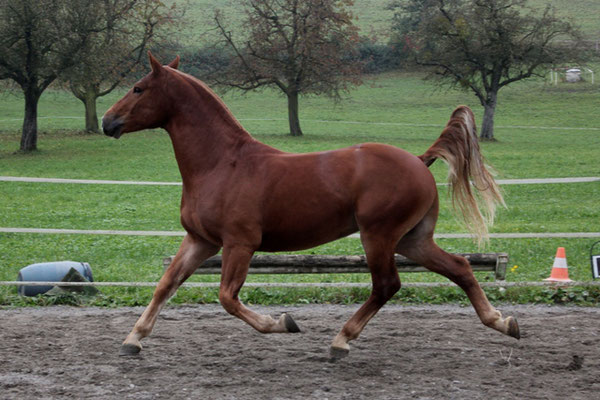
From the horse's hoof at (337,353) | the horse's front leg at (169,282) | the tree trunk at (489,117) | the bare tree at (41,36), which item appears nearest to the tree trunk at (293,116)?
the tree trunk at (489,117)

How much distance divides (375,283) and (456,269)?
2.09 ft

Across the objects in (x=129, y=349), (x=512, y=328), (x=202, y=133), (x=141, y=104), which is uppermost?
(x=141, y=104)

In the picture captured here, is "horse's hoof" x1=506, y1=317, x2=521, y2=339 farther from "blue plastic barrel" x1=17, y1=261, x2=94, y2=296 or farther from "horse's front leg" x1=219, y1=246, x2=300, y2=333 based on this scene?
"blue plastic barrel" x1=17, y1=261, x2=94, y2=296

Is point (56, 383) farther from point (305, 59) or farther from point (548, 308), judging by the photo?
point (305, 59)

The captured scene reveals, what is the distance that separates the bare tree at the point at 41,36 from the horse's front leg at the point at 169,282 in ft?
75.1

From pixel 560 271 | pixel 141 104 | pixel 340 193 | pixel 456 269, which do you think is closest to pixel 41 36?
pixel 560 271

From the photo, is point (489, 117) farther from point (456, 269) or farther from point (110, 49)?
point (456, 269)

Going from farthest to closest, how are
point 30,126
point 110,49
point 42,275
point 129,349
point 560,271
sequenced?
point 110,49 < point 30,126 < point 560,271 < point 42,275 < point 129,349

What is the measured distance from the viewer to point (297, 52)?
35156 millimetres

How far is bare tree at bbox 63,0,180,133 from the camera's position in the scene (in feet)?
90.3

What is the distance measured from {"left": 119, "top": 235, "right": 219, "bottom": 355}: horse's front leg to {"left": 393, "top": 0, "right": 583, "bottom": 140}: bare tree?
95.2 feet

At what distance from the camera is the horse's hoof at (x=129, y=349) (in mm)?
5543

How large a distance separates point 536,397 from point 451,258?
51.6 inches

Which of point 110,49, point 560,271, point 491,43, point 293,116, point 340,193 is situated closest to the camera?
point 340,193
